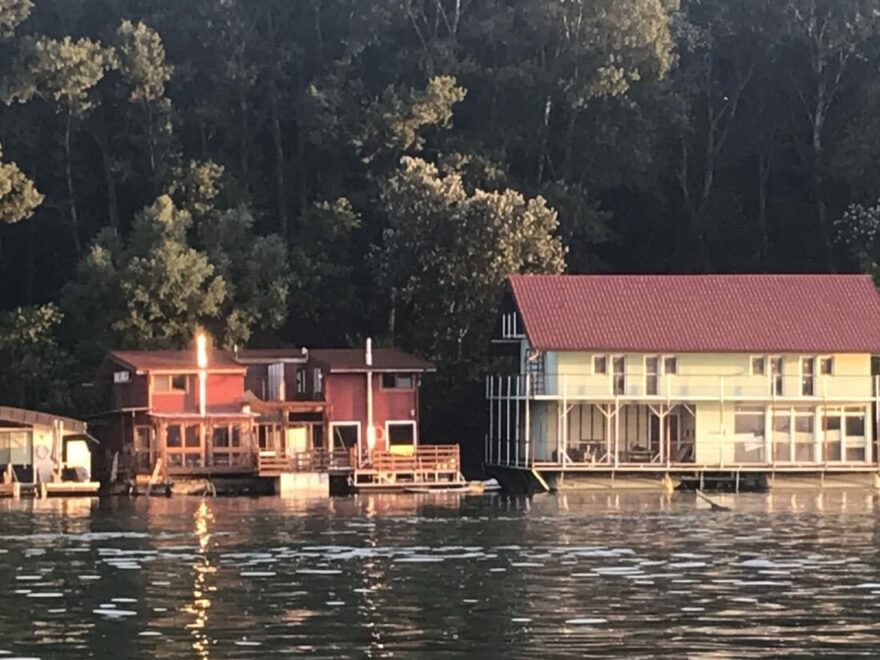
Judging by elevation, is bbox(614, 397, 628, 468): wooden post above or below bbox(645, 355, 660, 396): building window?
below

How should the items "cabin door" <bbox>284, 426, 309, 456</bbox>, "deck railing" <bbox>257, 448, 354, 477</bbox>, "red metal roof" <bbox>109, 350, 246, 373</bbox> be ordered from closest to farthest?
"deck railing" <bbox>257, 448, 354, 477</bbox>
"red metal roof" <bbox>109, 350, 246, 373</bbox>
"cabin door" <bbox>284, 426, 309, 456</bbox>

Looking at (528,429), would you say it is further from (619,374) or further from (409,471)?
(409,471)

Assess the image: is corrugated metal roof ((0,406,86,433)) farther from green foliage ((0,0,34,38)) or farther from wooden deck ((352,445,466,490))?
green foliage ((0,0,34,38))

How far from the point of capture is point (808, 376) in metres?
65.2

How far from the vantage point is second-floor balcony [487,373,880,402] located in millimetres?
63969

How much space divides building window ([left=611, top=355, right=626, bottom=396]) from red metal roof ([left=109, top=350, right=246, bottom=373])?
42.2 ft

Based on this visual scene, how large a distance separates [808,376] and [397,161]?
22337mm

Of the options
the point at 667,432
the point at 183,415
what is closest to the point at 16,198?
the point at 183,415

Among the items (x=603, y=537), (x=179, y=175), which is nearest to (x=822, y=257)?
(x=179, y=175)

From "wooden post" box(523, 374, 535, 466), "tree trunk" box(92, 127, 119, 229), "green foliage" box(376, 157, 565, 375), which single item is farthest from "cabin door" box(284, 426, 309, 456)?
"tree trunk" box(92, 127, 119, 229)

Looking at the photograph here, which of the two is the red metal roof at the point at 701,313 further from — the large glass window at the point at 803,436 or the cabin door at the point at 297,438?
the cabin door at the point at 297,438

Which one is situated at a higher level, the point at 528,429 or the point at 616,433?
the point at 528,429

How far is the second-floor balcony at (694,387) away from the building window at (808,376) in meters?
0.03

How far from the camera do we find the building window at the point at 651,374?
6438 centimetres
